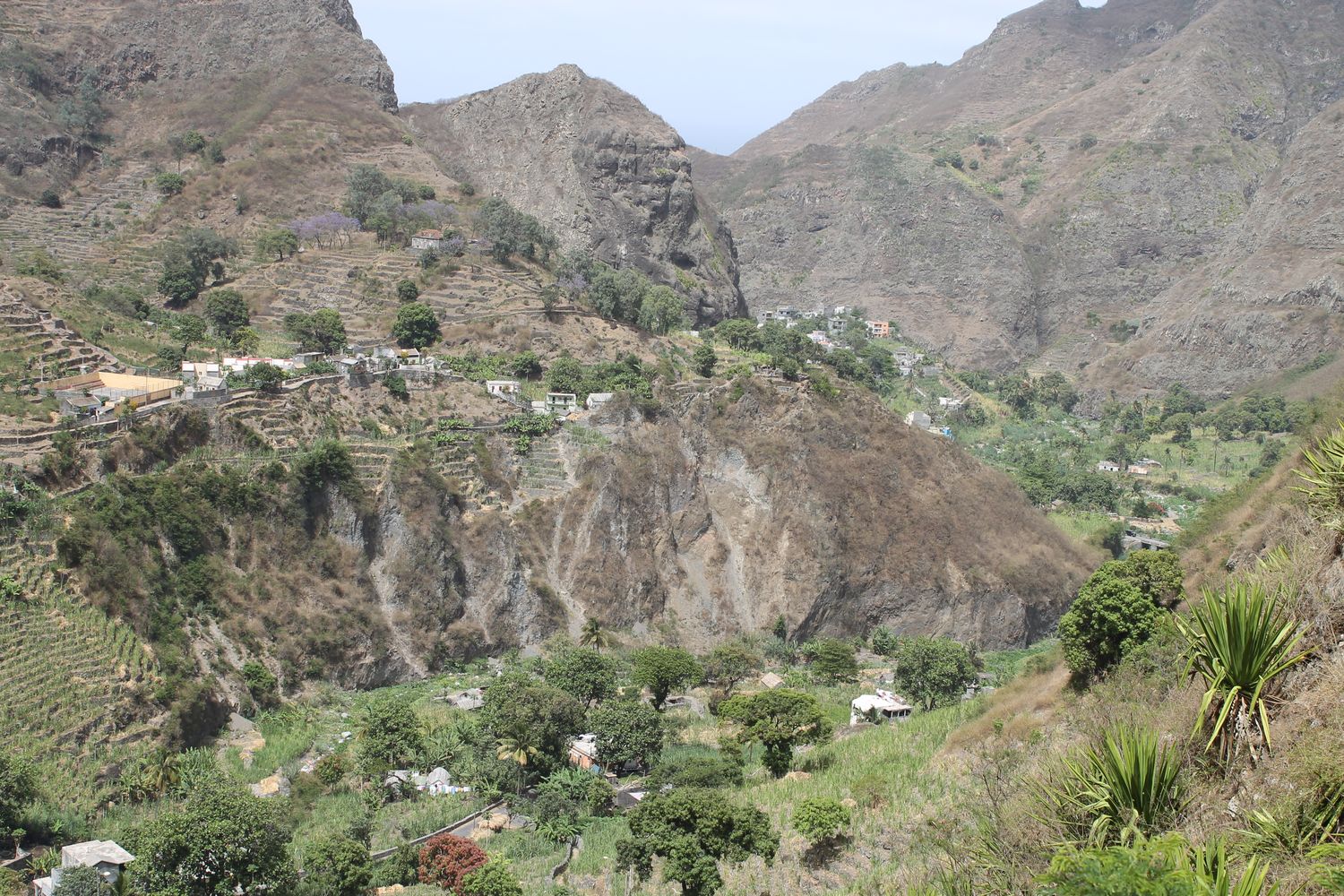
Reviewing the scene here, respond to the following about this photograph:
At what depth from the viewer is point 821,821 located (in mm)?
25531

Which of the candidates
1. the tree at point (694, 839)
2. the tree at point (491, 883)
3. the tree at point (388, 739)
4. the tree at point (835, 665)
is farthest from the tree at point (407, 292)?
the tree at point (491, 883)

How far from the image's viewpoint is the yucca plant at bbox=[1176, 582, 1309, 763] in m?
13.5

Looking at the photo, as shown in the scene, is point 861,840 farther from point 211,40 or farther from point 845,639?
point 211,40

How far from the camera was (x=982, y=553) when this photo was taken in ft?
193

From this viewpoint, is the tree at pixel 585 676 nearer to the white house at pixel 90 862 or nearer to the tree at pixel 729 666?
the tree at pixel 729 666

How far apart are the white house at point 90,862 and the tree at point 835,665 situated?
2876 centimetres

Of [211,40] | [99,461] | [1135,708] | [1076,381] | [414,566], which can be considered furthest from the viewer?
[1076,381]

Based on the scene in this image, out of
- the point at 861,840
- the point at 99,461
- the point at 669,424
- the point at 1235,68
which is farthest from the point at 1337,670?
the point at 1235,68

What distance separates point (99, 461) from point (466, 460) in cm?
1599

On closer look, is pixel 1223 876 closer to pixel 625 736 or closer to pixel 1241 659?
pixel 1241 659

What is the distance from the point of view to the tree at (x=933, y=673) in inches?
1689

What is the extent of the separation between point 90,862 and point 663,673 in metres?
20.9

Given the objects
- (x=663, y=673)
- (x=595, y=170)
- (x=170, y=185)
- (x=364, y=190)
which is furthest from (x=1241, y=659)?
(x=595, y=170)

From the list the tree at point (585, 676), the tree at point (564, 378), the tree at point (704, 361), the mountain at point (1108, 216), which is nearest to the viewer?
the tree at point (585, 676)
